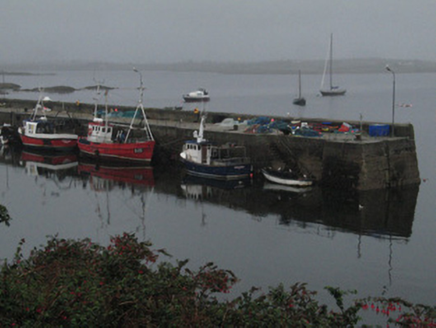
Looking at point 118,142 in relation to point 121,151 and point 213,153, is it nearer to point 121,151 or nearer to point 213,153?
point 121,151

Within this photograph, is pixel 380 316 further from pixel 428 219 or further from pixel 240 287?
pixel 428 219

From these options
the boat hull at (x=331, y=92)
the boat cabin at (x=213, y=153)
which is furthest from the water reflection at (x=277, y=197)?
the boat hull at (x=331, y=92)

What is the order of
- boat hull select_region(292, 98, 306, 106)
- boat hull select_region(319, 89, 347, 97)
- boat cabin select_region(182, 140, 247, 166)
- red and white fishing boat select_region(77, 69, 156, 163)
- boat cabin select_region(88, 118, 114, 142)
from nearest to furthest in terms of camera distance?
boat cabin select_region(182, 140, 247, 166) < red and white fishing boat select_region(77, 69, 156, 163) < boat cabin select_region(88, 118, 114, 142) < boat hull select_region(292, 98, 306, 106) < boat hull select_region(319, 89, 347, 97)

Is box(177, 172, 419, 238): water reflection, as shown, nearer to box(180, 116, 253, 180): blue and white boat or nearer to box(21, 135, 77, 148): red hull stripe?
box(180, 116, 253, 180): blue and white boat

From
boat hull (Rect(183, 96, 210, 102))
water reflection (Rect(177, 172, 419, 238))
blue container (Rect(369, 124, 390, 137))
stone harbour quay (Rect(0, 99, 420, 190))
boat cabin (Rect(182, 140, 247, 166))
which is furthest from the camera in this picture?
boat hull (Rect(183, 96, 210, 102))

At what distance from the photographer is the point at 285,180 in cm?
3500

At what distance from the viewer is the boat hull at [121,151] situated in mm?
41416

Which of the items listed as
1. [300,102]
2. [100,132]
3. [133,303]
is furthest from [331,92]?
[133,303]

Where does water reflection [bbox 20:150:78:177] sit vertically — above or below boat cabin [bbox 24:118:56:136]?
below

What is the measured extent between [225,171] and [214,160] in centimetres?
155

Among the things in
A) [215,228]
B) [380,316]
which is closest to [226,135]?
[215,228]

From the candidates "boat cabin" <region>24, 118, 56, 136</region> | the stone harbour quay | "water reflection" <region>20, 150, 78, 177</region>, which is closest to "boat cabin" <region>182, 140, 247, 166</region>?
the stone harbour quay

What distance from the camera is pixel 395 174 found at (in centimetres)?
3412

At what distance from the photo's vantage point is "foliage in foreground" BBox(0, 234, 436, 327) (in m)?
10.7
